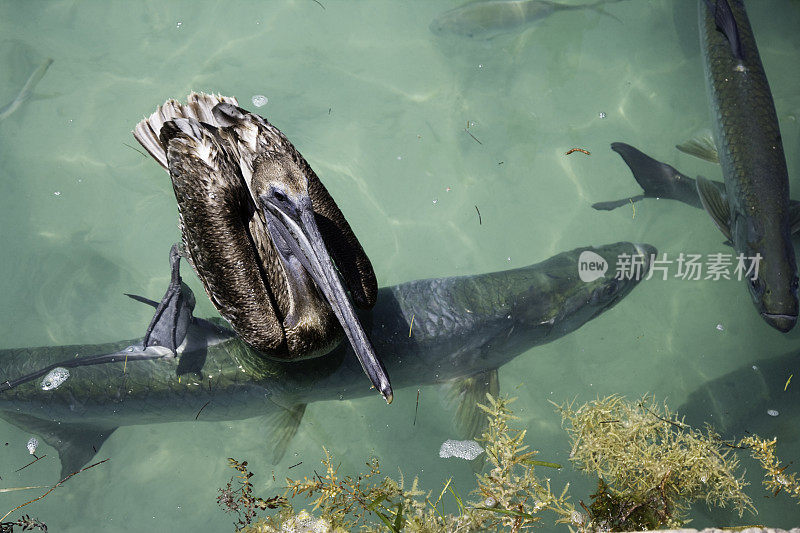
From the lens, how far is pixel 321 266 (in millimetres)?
3602

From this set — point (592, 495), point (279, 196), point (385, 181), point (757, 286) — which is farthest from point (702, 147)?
point (279, 196)

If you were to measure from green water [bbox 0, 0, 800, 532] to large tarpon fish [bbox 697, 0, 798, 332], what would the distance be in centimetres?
69

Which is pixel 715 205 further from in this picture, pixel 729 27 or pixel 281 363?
pixel 281 363

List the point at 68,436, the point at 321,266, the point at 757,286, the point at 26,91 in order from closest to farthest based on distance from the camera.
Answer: the point at 321,266
the point at 757,286
the point at 68,436
the point at 26,91

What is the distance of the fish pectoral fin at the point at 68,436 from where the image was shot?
468 cm

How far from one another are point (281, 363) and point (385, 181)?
2.10m

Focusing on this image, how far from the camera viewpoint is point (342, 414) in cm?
505

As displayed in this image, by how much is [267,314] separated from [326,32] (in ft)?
11.4

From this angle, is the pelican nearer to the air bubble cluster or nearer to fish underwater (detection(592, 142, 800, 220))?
the air bubble cluster

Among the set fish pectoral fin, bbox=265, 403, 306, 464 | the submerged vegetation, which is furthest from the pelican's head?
fish pectoral fin, bbox=265, 403, 306, 464

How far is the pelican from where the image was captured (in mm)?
3629

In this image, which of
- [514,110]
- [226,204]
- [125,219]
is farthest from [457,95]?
[125,219]

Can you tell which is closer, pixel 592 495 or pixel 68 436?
pixel 592 495
